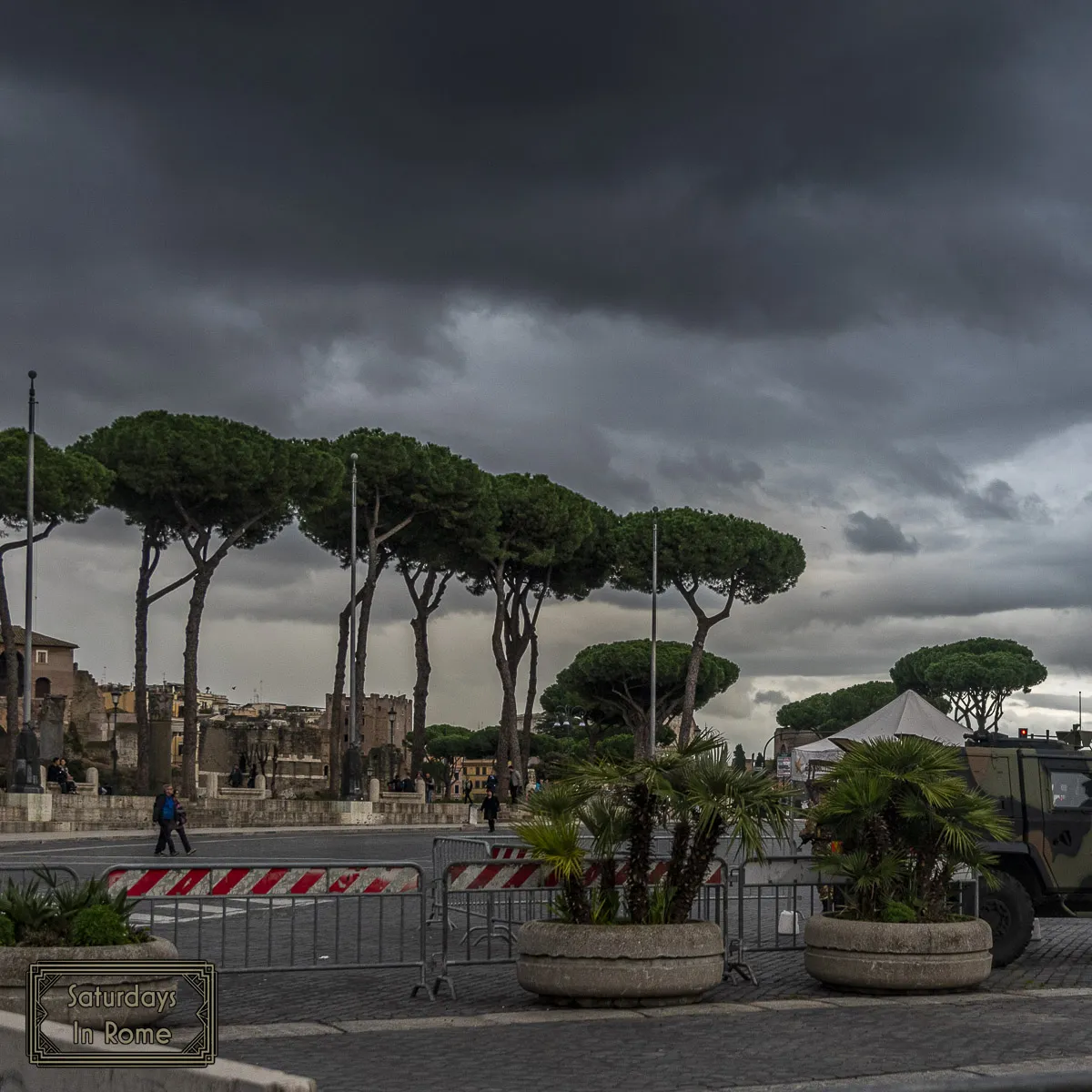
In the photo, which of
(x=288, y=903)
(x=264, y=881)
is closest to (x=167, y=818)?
(x=288, y=903)

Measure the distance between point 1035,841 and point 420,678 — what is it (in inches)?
1938

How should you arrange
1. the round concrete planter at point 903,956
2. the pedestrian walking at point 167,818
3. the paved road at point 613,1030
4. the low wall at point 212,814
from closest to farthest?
the paved road at point 613,1030 < the round concrete planter at point 903,956 < the pedestrian walking at point 167,818 < the low wall at point 212,814

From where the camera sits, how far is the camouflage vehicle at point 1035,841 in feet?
42.7

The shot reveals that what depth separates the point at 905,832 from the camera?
38.5 ft

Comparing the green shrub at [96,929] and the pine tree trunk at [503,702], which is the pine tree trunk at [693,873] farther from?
the pine tree trunk at [503,702]

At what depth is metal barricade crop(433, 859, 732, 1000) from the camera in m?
11.6

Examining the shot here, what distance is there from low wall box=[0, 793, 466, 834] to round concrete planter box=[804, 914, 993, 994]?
31.5m

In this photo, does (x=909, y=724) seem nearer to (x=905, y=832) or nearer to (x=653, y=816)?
(x=905, y=832)

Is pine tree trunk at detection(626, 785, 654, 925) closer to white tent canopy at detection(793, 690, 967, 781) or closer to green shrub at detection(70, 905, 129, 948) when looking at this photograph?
green shrub at detection(70, 905, 129, 948)

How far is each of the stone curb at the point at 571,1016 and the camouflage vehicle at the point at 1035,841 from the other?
1533 mm

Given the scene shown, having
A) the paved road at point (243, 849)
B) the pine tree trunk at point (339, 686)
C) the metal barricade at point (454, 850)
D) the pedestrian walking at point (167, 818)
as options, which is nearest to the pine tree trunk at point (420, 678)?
the pine tree trunk at point (339, 686)

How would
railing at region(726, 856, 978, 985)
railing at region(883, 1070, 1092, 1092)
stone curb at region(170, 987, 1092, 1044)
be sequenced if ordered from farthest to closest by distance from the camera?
1. railing at region(726, 856, 978, 985)
2. stone curb at region(170, 987, 1092, 1044)
3. railing at region(883, 1070, 1092, 1092)

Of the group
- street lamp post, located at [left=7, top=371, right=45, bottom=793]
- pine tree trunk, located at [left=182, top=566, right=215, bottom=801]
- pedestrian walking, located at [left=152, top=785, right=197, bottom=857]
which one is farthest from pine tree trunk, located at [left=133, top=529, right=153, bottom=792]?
pedestrian walking, located at [left=152, top=785, right=197, bottom=857]

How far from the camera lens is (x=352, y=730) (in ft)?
164
